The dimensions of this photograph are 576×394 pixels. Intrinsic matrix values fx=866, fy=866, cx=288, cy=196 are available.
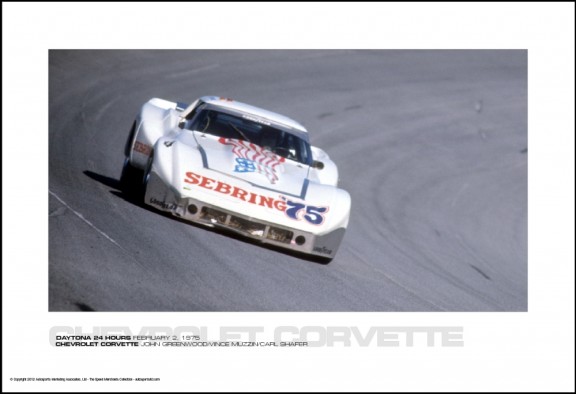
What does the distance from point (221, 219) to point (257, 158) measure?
951 millimetres

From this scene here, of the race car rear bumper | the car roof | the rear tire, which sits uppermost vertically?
the car roof

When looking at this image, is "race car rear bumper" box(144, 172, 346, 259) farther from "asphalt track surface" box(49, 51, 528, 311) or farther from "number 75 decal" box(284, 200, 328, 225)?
"asphalt track surface" box(49, 51, 528, 311)

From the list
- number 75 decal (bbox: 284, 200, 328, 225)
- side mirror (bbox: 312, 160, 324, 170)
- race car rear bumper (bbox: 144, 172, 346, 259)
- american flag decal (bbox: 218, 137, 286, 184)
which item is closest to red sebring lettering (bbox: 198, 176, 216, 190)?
race car rear bumper (bbox: 144, 172, 346, 259)

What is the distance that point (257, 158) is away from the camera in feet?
26.9

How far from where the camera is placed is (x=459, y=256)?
11484 millimetres

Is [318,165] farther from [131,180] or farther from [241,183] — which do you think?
[131,180]

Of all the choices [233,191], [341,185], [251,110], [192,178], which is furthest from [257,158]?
[341,185]

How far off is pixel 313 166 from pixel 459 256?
3.54 metres

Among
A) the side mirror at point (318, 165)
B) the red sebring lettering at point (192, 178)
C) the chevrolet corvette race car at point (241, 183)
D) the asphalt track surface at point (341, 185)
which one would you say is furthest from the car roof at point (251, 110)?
the red sebring lettering at point (192, 178)

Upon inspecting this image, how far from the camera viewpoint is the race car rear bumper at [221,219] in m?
7.45

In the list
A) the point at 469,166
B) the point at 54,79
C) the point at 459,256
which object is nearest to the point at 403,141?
the point at 469,166

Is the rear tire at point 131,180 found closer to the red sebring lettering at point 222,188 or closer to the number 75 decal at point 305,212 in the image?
the red sebring lettering at point 222,188

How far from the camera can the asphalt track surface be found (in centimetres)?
691

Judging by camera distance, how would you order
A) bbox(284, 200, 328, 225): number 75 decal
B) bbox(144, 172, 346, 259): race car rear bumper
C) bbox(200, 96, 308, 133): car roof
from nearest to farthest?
bbox(144, 172, 346, 259): race car rear bumper
bbox(284, 200, 328, 225): number 75 decal
bbox(200, 96, 308, 133): car roof
